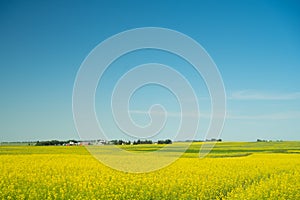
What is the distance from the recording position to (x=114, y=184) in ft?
43.3

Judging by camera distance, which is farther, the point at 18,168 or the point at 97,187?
the point at 18,168

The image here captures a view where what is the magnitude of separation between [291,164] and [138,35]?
440 inches

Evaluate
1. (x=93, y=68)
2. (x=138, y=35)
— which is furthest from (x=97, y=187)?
(x=138, y=35)

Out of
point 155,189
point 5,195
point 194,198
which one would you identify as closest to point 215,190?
point 194,198

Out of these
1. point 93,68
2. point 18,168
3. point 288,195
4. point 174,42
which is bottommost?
point 288,195

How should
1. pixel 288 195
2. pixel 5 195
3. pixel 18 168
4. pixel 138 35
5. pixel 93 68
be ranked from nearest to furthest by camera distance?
pixel 5 195
pixel 288 195
pixel 18 168
pixel 93 68
pixel 138 35

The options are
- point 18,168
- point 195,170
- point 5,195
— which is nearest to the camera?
point 5,195

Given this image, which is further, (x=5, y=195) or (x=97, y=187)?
(x=97, y=187)

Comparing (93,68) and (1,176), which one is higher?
(93,68)

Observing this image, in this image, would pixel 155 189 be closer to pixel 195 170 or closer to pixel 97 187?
pixel 97 187

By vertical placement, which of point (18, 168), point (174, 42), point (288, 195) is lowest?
point (288, 195)

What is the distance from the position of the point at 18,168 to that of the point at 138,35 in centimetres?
924

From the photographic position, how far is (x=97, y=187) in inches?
502

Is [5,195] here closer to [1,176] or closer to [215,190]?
[1,176]
